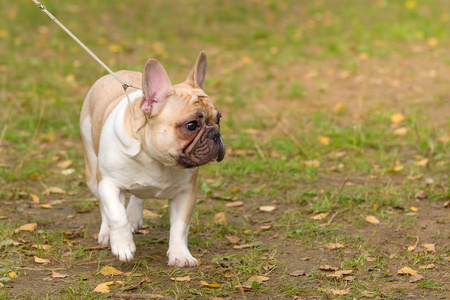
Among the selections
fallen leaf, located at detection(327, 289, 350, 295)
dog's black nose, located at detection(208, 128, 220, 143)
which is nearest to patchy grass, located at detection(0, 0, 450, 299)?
fallen leaf, located at detection(327, 289, 350, 295)

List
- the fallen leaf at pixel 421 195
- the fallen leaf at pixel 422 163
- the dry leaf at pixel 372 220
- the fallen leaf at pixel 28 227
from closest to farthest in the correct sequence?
the fallen leaf at pixel 28 227 → the dry leaf at pixel 372 220 → the fallen leaf at pixel 421 195 → the fallen leaf at pixel 422 163

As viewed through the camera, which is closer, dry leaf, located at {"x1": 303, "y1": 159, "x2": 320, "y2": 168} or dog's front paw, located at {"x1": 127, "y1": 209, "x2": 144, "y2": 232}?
dog's front paw, located at {"x1": 127, "y1": 209, "x2": 144, "y2": 232}

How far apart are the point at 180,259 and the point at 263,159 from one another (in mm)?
2331

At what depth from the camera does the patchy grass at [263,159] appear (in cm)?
397

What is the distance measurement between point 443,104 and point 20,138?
4842 mm

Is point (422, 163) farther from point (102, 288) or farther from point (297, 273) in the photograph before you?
point (102, 288)

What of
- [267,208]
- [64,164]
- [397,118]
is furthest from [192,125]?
[397,118]

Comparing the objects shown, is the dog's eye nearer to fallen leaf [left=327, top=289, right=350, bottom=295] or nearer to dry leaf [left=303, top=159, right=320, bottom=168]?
fallen leaf [left=327, top=289, right=350, bottom=295]

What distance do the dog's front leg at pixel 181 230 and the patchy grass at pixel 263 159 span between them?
8 centimetres

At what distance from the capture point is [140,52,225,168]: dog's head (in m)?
3.69

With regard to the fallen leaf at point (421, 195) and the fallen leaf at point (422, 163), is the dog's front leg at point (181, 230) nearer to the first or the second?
the fallen leaf at point (421, 195)

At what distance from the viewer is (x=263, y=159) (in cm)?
621

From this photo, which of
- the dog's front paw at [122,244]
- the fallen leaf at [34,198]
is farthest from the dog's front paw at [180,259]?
the fallen leaf at [34,198]

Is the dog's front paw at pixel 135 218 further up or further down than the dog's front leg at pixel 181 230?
further down
